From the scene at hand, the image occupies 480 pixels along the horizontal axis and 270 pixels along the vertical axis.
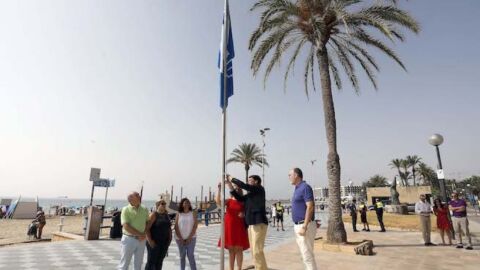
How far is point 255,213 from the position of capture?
17.3 feet

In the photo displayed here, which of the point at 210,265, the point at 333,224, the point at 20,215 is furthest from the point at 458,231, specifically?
the point at 20,215

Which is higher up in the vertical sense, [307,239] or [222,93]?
[222,93]

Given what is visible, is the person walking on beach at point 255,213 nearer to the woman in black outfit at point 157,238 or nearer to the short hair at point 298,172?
the short hair at point 298,172

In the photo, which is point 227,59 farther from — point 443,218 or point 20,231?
point 20,231

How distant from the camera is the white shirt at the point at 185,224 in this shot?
583 cm

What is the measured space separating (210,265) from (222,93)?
15.3 feet

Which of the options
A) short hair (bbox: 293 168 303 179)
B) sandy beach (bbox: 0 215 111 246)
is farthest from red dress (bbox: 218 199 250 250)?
sandy beach (bbox: 0 215 111 246)

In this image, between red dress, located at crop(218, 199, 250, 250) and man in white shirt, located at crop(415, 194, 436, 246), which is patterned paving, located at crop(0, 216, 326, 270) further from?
man in white shirt, located at crop(415, 194, 436, 246)

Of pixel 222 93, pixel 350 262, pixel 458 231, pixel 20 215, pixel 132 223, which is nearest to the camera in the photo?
pixel 132 223

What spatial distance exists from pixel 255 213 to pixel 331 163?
21.8 feet

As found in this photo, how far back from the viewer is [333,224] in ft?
33.6

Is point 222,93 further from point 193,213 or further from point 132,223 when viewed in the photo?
point 132,223

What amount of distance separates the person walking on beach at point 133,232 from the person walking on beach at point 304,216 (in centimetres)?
275

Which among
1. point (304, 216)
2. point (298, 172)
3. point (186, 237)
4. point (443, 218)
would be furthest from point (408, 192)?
point (186, 237)
